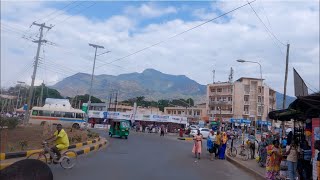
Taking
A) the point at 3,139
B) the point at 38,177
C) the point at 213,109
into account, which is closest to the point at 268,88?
the point at 213,109

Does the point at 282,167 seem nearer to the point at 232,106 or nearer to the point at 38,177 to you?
the point at 38,177

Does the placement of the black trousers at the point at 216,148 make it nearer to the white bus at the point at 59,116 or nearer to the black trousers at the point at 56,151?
the black trousers at the point at 56,151

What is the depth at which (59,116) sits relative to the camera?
163 feet

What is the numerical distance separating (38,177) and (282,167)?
8043mm

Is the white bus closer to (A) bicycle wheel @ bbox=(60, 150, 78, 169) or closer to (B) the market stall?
(A) bicycle wheel @ bbox=(60, 150, 78, 169)

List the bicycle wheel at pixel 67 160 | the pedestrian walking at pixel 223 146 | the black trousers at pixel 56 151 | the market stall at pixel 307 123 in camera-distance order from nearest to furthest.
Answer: the market stall at pixel 307 123 < the bicycle wheel at pixel 67 160 < the black trousers at pixel 56 151 < the pedestrian walking at pixel 223 146

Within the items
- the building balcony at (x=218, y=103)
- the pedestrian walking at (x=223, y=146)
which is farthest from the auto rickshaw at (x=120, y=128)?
the building balcony at (x=218, y=103)

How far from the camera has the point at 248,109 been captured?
321 ft

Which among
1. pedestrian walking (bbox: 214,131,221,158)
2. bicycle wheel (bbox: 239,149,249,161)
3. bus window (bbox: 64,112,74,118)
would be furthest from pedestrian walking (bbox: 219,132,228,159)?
bus window (bbox: 64,112,74,118)

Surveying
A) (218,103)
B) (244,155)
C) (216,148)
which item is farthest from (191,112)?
(216,148)

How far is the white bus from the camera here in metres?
49.4

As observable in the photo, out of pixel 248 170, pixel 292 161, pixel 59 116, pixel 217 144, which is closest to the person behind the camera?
pixel 292 161

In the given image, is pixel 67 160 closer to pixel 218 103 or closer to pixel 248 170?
pixel 248 170

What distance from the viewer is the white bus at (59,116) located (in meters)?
49.4
